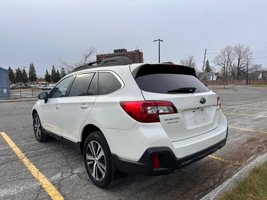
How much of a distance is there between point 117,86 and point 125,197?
1478 millimetres

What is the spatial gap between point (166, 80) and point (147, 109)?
0.72 meters

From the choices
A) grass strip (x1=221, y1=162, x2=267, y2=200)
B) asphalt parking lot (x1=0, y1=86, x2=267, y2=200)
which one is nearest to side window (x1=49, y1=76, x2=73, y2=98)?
asphalt parking lot (x1=0, y1=86, x2=267, y2=200)

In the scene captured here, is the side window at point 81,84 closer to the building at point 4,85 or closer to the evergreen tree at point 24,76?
the building at point 4,85

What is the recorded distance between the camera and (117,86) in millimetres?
3195

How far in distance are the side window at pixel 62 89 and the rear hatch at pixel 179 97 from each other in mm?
1885

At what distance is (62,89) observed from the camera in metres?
4.70

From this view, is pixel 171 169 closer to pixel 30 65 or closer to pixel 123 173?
pixel 123 173

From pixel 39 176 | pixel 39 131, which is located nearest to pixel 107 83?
pixel 39 176

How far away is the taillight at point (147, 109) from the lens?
108 inches

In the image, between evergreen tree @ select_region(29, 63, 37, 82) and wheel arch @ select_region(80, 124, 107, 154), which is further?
evergreen tree @ select_region(29, 63, 37, 82)

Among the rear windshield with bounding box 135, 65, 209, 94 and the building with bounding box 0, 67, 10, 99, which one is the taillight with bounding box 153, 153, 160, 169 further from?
the building with bounding box 0, 67, 10, 99

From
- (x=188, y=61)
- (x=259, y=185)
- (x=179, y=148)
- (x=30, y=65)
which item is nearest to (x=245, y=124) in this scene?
(x=259, y=185)

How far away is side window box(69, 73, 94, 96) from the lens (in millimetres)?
3867

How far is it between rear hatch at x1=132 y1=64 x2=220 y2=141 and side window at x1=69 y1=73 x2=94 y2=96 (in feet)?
Result: 3.46
